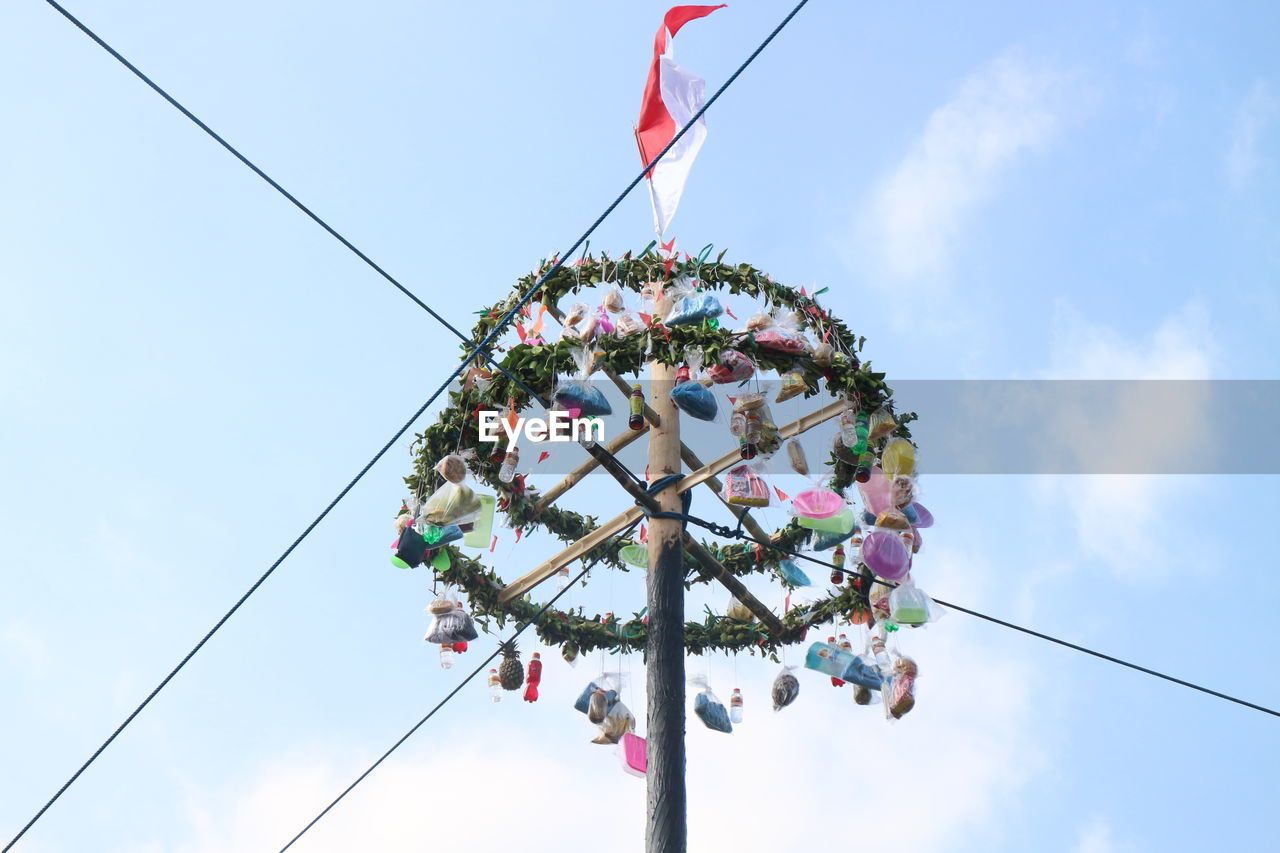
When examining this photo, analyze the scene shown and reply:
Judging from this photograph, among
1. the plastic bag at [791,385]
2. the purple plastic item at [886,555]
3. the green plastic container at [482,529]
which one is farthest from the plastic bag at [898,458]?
the green plastic container at [482,529]

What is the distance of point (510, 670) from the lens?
35.0 feet

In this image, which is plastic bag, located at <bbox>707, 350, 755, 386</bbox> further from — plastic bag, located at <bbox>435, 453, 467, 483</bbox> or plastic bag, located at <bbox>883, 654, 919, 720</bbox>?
plastic bag, located at <bbox>883, 654, 919, 720</bbox>

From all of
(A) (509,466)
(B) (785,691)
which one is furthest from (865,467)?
(A) (509,466)

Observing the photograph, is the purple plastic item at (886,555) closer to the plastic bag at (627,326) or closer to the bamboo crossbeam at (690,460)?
the bamboo crossbeam at (690,460)

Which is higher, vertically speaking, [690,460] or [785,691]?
[690,460]

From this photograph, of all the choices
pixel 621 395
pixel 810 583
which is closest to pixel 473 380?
pixel 621 395

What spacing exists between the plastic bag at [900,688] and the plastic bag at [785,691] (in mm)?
1064

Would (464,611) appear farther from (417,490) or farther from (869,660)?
(869,660)

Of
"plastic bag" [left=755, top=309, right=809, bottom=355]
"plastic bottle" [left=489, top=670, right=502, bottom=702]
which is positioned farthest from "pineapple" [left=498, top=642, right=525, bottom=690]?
"plastic bag" [left=755, top=309, right=809, bottom=355]

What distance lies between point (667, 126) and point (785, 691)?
4501mm

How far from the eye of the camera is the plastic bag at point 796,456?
9758 millimetres

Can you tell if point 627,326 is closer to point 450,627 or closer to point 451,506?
point 451,506

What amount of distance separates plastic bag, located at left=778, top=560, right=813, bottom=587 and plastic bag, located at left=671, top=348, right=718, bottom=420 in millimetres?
2437

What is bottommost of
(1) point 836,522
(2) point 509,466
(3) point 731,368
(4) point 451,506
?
(4) point 451,506
